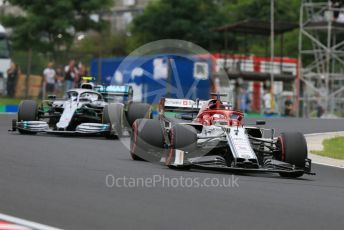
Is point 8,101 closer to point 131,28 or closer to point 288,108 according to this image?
point 288,108

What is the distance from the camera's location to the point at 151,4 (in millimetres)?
59906

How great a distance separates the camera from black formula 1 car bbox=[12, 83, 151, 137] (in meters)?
19.3

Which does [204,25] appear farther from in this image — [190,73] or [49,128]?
[49,128]

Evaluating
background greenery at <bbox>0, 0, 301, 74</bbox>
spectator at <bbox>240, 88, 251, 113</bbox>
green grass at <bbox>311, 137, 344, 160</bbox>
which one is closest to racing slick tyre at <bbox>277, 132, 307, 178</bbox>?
green grass at <bbox>311, 137, 344, 160</bbox>

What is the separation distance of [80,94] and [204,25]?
3818 centimetres

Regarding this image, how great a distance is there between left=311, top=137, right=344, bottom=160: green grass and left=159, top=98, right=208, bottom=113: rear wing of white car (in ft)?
11.5

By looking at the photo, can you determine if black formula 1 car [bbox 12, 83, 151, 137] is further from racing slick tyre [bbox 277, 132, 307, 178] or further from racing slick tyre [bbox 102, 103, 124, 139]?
racing slick tyre [bbox 277, 132, 307, 178]

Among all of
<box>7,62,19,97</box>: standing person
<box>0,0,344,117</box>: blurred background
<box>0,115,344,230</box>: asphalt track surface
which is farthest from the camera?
<box>0,0,344,117</box>: blurred background

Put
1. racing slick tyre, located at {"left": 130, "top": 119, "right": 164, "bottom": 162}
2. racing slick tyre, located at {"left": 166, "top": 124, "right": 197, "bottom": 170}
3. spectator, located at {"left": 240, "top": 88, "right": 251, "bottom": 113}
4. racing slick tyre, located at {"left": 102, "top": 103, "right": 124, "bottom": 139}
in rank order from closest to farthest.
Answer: racing slick tyre, located at {"left": 166, "top": 124, "right": 197, "bottom": 170}, racing slick tyre, located at {"left": 130, "top": 119, "right": 164, "bottom": 162}, racing slick tyre, located at {"left": 102, "top": 103, "right": 124, "bottom": 139}, spectator, located at {"left": 240, "top": 88, "right": 251, "bottom": 113}

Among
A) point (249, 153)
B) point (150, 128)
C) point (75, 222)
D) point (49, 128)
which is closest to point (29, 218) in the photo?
point (75, 222)

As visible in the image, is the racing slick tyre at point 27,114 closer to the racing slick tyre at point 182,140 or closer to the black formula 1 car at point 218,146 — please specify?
the black formula 1 car at point 218,146

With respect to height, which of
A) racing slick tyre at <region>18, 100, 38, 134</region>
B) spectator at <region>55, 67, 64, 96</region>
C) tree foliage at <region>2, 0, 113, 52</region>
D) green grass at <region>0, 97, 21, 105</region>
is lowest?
racing slick tyre at <region>18, 100, 38, 134</region>

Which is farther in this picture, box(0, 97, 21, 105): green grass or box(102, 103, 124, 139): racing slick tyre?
box(0, 97, 21, 105): green grass

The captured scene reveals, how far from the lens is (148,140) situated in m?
13.7
